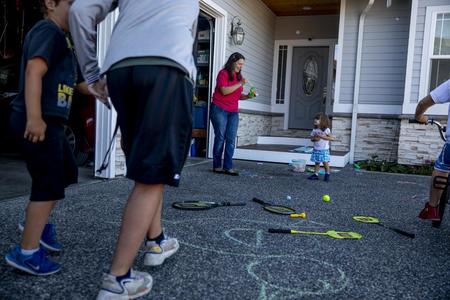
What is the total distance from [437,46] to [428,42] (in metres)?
0.19

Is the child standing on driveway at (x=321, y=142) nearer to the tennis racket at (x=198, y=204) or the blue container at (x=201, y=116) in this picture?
the tennis racket at (x=198, y=204)

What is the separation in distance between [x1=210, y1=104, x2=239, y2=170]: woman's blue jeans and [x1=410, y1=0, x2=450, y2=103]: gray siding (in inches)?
146

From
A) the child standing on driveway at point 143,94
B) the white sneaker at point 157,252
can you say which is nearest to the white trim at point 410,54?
the white sneaker at point 157,252

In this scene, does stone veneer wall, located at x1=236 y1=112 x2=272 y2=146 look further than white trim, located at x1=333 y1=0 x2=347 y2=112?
Yes

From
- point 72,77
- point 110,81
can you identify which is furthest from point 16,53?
point 110,81

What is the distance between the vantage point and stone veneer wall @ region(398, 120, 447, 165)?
23.1ft

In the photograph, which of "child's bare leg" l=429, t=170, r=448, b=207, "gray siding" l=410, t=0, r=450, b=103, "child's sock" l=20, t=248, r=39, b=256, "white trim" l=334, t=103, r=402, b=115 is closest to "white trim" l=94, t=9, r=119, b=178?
"child's sock" l=20, t=248, r=39, b=256

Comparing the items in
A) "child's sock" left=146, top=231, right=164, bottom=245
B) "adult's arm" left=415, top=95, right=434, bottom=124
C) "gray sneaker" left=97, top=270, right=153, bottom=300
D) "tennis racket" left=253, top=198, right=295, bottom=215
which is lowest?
"tennis racket" left=253, top=198, right=295, bottom=215

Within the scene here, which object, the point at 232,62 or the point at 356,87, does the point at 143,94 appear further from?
the point at 356,87

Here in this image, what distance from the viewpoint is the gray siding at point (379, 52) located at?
7449 mm

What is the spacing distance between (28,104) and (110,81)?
0.41 m

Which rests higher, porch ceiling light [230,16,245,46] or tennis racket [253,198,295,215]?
porch ceiling light [230,16,245,46]

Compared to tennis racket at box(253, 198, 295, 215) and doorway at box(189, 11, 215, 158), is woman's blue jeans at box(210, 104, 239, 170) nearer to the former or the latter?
doorway at box(189, 11, 215, 158)

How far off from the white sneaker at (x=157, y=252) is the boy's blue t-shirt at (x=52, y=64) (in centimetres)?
76
